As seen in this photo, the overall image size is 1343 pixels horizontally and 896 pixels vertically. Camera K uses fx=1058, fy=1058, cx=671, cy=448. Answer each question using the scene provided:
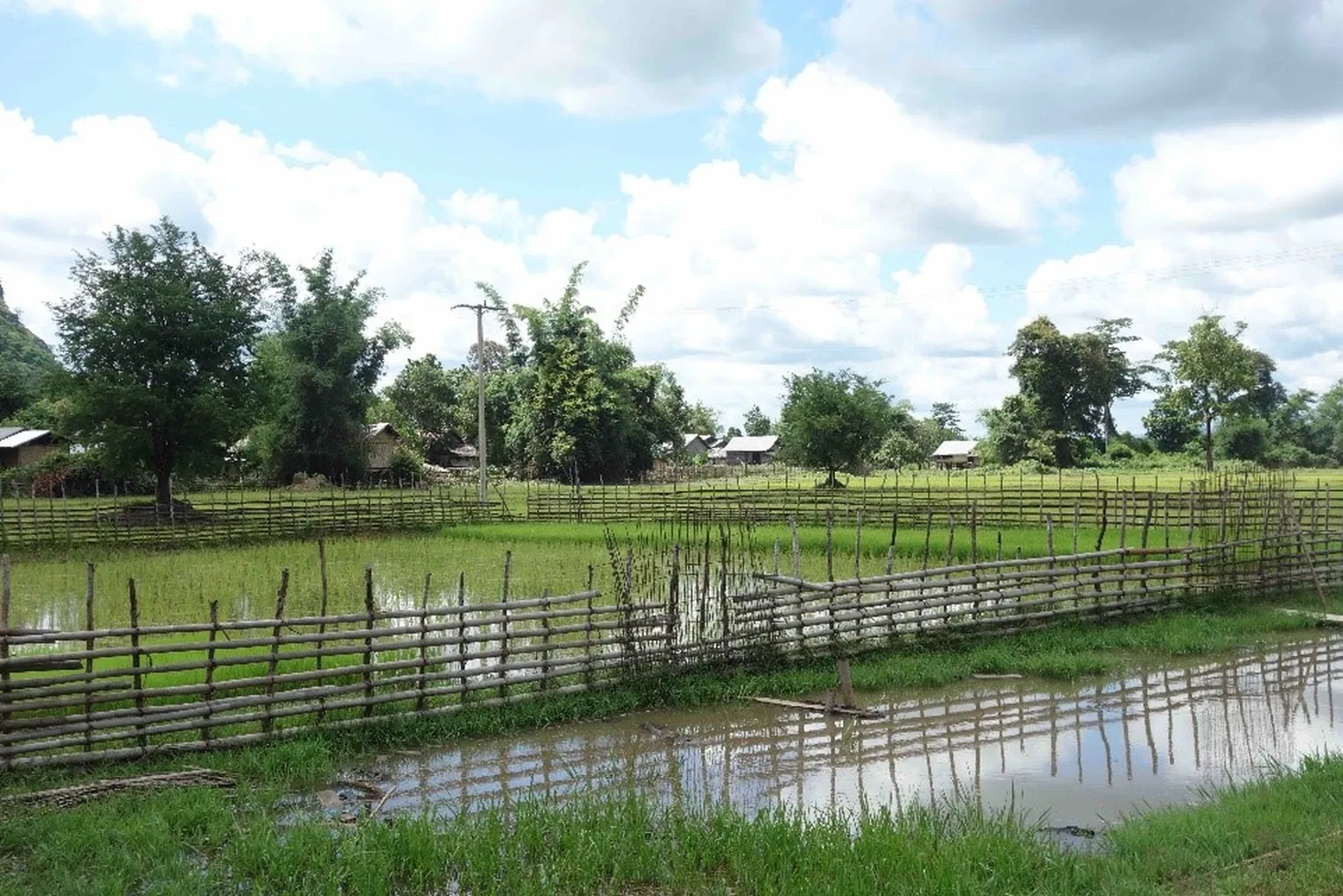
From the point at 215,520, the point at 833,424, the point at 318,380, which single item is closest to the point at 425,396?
the point at 318,380

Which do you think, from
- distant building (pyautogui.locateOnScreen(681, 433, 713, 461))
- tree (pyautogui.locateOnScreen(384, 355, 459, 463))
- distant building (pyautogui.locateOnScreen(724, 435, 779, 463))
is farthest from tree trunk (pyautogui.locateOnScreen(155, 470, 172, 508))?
distant building (pyautogui.locateOnScreen(724, 435, 779, 463))

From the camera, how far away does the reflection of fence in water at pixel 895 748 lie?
715 centimetres

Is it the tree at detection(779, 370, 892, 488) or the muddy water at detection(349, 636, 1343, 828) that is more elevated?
the tree at detection(779, 370, 892, 488)

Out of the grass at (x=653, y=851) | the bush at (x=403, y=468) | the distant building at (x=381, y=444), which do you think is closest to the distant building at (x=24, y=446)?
the distant building at (x=381, y=444)

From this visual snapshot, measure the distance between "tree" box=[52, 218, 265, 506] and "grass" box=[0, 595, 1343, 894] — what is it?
23233mm

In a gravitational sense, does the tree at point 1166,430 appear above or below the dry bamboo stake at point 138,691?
above

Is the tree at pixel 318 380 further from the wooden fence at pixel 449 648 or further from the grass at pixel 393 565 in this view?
the wooden fence at pixel 449 648

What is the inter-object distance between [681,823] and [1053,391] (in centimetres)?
5495

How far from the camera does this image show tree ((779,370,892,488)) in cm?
3797

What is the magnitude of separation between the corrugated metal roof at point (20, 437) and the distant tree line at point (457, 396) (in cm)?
61

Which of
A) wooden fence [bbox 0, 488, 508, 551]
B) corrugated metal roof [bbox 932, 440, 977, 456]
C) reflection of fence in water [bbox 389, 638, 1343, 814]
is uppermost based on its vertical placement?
corrugated metal roof [bbox 932, 440, 977, 456]

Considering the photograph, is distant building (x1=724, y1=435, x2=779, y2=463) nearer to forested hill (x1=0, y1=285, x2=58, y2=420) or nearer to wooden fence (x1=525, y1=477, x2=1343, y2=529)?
wooden fence (x1=525, y1=477, x2=1343, y2=529)

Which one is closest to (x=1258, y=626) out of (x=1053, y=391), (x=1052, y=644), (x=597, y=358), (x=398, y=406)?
(x=1052, y=644)

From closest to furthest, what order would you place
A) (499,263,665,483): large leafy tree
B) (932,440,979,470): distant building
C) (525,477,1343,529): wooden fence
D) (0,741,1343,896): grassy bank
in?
(0,741,1343,896): grassy bank
(525,477,1343,529): wooden fence
(499,263,665,483): large leafy tree
(932,440,979,470): distant building
